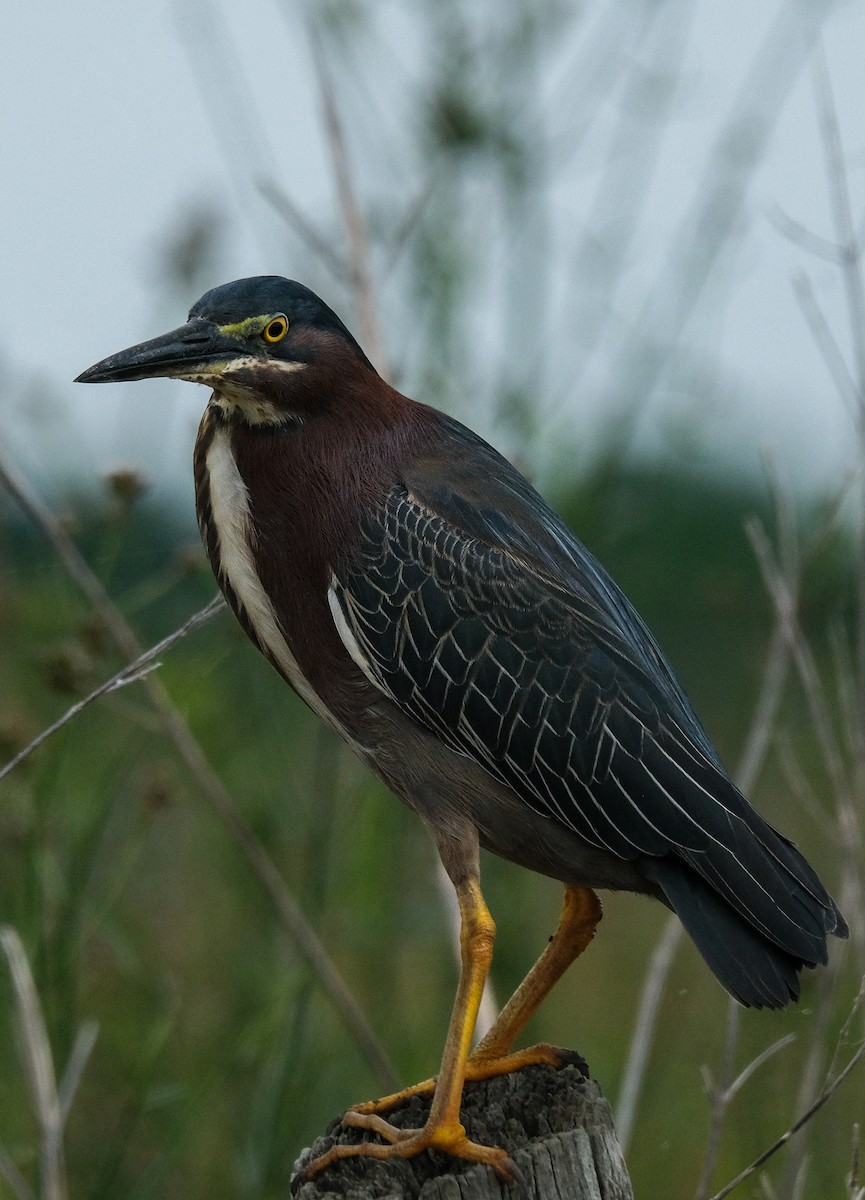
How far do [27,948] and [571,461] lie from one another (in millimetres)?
2119

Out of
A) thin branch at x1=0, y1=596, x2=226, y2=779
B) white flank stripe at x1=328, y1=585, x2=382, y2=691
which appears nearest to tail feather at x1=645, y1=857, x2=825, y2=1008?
white flank stripe at x1=328, y1=585, x2=382, y2=691

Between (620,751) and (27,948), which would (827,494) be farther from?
(27,948)

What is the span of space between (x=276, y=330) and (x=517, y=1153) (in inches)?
64.2

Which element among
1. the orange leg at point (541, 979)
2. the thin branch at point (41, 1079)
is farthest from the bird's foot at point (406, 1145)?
the thin branch at point (41, 1079)

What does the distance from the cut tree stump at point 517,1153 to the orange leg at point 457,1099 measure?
0.02 meters

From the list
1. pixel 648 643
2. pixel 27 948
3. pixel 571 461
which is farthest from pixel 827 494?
pixel 27 948

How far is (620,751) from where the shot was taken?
117 inches

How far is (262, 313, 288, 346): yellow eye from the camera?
9.89 feet

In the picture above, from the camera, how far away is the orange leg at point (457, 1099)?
2.71 metres

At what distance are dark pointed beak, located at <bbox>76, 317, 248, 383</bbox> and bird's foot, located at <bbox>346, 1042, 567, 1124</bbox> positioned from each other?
148cm

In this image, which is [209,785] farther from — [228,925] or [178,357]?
[228,925]

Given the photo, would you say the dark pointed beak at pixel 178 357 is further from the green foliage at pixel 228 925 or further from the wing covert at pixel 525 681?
the green foliage at pixel 228 925

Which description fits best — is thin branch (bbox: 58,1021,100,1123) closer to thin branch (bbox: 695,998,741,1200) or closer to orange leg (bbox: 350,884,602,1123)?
orange leg (bbox: 350,884,602,1123)

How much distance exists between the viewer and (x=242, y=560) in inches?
125
